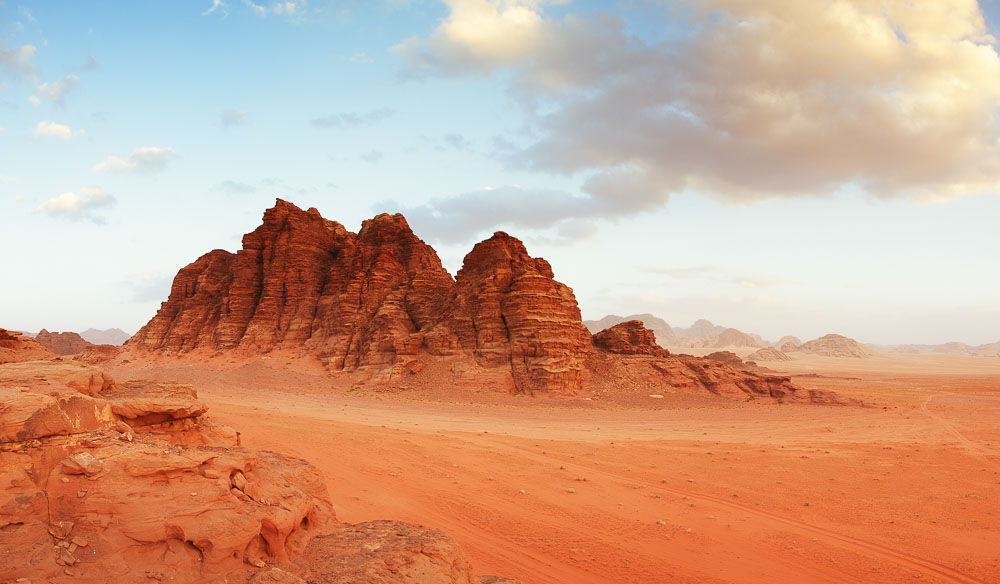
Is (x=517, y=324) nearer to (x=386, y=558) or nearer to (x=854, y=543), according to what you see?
(x=854, y=543)

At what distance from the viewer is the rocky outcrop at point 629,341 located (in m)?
36.6

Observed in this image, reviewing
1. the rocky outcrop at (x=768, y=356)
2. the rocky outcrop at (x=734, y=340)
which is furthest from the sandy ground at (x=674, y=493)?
the rocky outcrop at (x=734, y=340)

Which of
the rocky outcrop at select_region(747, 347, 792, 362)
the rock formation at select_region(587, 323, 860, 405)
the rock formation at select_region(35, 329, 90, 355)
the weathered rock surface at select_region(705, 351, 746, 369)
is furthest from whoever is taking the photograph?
the rocky outcrop at select_region(747, 347, 792, 362)

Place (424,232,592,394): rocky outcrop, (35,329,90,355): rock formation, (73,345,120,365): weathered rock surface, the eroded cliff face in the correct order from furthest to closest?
(35,329,90,355): rock formation → (73,345,120,365): weathered rock surface → the eroded cliff face → (424,232,592,394): rocky outcrop

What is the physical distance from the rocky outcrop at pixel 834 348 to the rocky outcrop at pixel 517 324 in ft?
447

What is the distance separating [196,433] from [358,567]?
3.73 m

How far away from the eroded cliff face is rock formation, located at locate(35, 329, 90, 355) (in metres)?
11.8

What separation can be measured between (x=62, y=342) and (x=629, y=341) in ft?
203

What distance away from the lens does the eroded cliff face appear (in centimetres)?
3189

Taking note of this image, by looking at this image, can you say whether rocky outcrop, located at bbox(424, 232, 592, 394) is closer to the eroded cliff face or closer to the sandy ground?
the eroded cliff face

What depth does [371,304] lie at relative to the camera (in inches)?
1591

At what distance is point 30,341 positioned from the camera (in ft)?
39.3

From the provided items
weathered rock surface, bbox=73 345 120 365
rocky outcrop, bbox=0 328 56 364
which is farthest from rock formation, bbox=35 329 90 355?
rocky outcrop, bbox=0 328 56 364

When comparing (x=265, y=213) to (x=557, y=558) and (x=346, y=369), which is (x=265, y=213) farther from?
(x=557, y=558)
